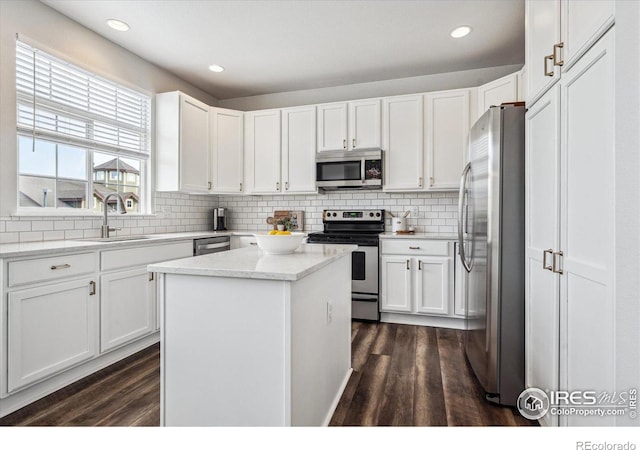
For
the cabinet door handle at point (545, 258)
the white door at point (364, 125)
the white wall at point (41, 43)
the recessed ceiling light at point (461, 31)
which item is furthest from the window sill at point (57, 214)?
the recessed ceiling light at point (461, 31)

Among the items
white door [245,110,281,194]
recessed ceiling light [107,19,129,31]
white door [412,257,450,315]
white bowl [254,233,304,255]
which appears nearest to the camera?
white bowl [254,233,304,255]

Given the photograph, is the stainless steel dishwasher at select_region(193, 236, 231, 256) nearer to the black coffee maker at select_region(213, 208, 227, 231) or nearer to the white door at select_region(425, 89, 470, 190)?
the black coffee maker at select_region(213, 208, 227, 231)

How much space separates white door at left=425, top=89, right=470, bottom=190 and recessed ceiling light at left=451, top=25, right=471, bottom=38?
0.58 metres

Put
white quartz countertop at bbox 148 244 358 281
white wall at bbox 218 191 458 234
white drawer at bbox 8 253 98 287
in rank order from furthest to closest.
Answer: white wall at bbox 218 191 458 234 → white drawer at bbox 8 253 98 287 → white quartz countertop at bbox 148 244 358 281

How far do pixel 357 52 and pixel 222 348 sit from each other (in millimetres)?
3056

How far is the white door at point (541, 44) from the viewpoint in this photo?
1.52m

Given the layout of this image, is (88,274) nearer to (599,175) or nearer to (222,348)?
(222,348)

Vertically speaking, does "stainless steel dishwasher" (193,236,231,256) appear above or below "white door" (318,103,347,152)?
below

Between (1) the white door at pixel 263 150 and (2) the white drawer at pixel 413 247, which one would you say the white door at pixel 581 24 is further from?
(1) the white door at pixel 263 150

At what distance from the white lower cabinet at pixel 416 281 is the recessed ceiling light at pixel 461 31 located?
190cm

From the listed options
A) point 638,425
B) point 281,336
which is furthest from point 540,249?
point 281,336

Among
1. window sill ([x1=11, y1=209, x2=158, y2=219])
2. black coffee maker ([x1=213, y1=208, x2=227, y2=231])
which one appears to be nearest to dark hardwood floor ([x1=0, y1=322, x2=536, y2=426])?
window sill ([x1=11, y1=209, x2=158, y2=219])

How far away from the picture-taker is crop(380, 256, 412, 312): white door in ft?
11.7

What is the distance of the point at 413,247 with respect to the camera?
11.6ft
